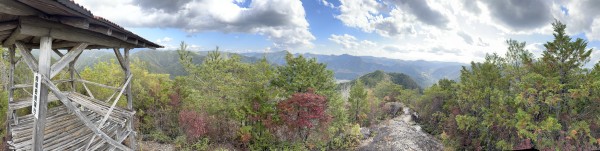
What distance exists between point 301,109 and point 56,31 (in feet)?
36.4

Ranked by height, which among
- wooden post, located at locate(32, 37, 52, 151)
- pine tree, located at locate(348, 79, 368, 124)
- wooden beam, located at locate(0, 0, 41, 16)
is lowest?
pine tree, located at locate(348, 79, 368, 124)

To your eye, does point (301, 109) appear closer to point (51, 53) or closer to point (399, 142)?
point (399, 142)

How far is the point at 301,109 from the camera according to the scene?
48.5 ft

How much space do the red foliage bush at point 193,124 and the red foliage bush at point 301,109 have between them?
377 centimetres

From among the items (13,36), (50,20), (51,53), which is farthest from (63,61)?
(50,20)

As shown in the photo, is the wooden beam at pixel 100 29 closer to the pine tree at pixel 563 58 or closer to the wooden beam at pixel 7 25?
the wooden beam at pixel 7 25

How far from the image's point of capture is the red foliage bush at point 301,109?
566 inches

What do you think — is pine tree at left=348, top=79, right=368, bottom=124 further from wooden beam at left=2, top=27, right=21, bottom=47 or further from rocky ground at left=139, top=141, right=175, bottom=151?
wooden beam at left=2, top=27, right=21, bottom=47

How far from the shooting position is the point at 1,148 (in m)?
9.89

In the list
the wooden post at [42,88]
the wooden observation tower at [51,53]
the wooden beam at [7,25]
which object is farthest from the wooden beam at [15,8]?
the wooden post at [42,88]

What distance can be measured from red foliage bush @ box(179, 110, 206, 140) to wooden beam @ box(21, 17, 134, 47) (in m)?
7.62

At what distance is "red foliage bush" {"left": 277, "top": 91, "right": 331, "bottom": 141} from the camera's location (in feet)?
47.1

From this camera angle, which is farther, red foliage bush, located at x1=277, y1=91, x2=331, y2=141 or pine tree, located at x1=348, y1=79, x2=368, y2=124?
pine tree, located at x1=348, y1=79, x2=368, y2=124

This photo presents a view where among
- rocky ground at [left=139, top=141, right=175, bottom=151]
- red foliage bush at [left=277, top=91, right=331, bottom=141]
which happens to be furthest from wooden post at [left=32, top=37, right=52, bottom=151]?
red foliage bush at [left=277, top=91, right=331, bottom=141]
